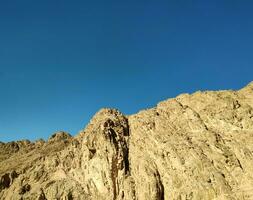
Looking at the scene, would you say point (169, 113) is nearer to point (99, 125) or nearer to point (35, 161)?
point (99, 125)

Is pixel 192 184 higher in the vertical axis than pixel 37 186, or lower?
lower

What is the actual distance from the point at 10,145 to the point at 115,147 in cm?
2952

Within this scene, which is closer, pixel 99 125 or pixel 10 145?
pixel 99 125

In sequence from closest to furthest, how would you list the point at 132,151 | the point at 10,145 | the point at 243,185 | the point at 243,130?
the point at 243,185, the point at 243,130, the point at 132,151, the point at 10,145

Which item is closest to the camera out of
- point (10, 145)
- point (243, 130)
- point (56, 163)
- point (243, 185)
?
point (243, 185)

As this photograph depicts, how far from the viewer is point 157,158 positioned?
161ft

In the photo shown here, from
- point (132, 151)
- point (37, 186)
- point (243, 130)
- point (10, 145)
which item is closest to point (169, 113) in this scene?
point (132, 151)

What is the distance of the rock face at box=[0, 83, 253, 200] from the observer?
43969 millimetres

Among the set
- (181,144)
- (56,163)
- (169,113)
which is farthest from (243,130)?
(56,163)

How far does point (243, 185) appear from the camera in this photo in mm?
41469

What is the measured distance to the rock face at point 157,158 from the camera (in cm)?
4397

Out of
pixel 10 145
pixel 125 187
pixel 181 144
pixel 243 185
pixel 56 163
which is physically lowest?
pixel 243 185

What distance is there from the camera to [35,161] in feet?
200

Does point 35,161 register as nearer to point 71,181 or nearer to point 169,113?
point 71,181
